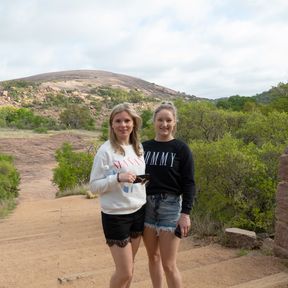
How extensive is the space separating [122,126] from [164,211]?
76cm

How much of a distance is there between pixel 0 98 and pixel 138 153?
7547 cm

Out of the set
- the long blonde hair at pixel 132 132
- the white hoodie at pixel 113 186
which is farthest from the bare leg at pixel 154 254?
the long blonde hair at pixel 132 132

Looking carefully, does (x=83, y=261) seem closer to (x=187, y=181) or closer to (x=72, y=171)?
(x=187, y=181)

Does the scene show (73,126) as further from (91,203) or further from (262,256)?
(262,256)

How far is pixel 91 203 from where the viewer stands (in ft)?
40.0

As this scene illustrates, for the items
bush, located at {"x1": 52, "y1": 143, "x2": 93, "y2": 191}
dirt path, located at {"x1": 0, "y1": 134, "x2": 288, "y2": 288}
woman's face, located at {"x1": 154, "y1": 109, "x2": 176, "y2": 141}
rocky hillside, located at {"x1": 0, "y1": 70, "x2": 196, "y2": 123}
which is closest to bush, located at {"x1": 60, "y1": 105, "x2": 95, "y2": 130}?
rocky hillside, located at {"x1": 0, "y1": 70, "x2": 196, "y2": 123}

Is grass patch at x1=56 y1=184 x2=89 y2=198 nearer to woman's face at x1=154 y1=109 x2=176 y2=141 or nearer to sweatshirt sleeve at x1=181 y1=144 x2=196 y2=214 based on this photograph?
woman's face at x1=154 y1=109 x2=176 y2=141

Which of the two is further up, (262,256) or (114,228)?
(114,228)

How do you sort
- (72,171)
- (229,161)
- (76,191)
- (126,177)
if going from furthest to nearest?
1. (72,171)
2. (76,191)
3. (229,161)
4. (126,177)

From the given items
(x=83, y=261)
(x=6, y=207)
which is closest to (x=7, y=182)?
(x=6, y=207)

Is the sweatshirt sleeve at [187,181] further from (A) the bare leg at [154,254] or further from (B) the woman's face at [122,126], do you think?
(B) the woman's face at [122,126]

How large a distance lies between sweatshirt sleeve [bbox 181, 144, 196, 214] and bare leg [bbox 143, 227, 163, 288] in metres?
0.35

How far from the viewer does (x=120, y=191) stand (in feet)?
10.7

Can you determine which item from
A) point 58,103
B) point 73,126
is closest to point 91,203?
point 73,126
